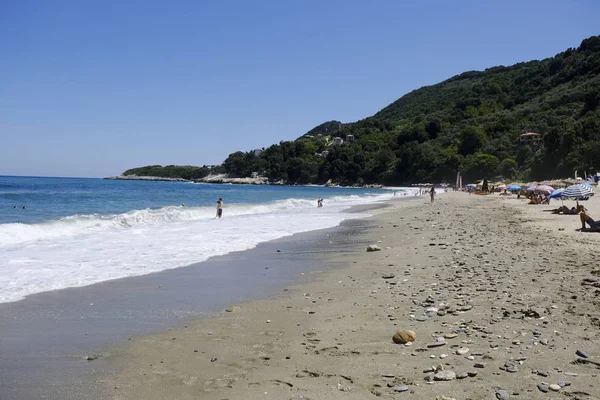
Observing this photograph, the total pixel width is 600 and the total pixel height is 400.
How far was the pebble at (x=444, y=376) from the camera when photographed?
3.94m

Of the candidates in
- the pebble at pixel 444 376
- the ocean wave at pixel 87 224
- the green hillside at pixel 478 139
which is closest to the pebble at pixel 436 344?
the pebble at pixel 444 376

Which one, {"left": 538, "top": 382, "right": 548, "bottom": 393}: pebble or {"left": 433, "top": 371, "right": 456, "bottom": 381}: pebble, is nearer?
{"left": 538, "top": 382, "right": 548, "bottom": 393}: pebble

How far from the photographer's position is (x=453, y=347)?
4.62m

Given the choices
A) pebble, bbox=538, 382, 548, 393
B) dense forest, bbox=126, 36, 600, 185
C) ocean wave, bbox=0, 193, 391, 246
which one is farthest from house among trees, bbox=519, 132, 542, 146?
pebble, bbox=538, 382, 548, 393

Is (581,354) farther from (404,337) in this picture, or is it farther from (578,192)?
(578,192)

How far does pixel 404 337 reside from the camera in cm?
490

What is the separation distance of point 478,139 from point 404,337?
347 ft

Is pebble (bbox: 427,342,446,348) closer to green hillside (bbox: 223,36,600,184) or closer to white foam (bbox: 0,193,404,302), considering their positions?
white foam (bbox: 0,193,404,302)

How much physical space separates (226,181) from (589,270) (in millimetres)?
157401

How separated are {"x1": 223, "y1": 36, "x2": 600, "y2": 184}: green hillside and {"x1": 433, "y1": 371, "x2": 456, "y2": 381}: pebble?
70.0 m

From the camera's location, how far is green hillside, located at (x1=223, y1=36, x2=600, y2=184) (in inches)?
2805

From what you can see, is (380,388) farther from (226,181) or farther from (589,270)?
(226,181)

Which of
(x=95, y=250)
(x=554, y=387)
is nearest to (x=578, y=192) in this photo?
(x=95, y=250)

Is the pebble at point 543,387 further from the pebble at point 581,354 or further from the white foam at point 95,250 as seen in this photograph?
the white foam at point 95,250
